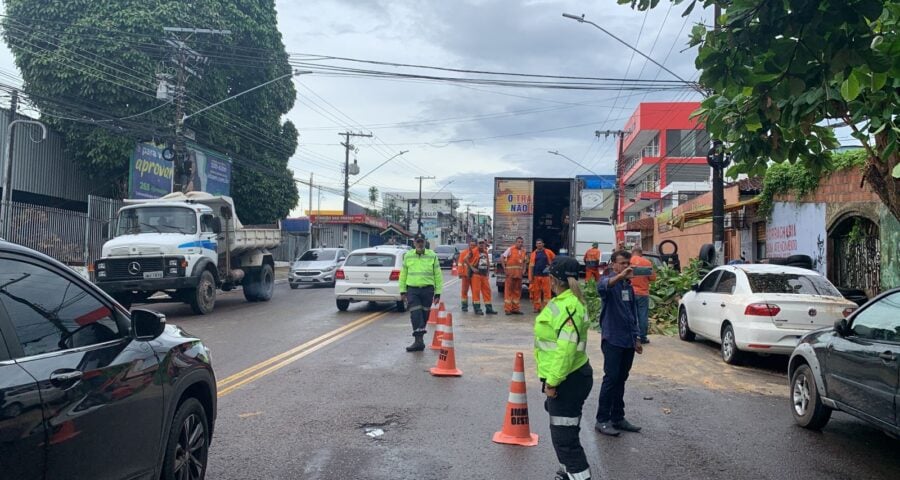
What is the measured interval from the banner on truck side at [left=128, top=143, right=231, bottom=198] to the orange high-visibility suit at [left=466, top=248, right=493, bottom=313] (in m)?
13.4

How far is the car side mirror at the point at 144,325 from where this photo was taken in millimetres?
3685

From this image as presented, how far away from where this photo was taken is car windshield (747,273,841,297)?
9.82m

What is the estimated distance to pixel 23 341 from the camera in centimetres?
289

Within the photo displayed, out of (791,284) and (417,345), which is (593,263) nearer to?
(791,284)

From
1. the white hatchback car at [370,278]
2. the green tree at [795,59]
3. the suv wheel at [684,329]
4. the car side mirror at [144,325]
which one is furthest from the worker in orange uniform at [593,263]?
the car side mirror at [144,325]

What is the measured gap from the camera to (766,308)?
940 centimetres

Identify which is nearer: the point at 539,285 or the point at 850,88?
the point at 850,88

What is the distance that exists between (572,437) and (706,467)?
163cm

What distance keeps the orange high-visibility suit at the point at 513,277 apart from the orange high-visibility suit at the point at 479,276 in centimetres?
46

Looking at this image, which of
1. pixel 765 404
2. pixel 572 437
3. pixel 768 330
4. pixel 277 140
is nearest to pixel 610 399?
pixel 572 437

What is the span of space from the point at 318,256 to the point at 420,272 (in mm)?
17241

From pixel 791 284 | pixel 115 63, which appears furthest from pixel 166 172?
pixel 791 284

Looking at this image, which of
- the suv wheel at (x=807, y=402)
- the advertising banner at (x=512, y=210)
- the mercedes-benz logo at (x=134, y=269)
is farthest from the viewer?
the advertising banner at (x=512, y=210)

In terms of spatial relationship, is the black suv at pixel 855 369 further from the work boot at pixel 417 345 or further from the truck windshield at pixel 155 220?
the truck windshield at pixel 155 220
